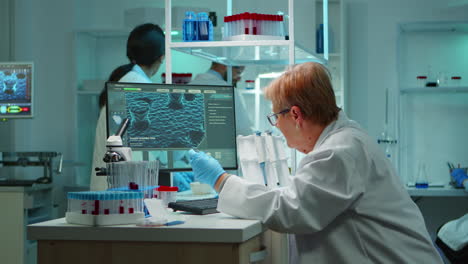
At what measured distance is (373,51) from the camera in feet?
17.5

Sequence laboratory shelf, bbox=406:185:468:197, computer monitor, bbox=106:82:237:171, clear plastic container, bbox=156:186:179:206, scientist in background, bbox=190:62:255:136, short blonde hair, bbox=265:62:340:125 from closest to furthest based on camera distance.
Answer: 1. short blonde hair, bbox=265:62:340:125
2. clear plastic container, bbox=156:186:179:206
3. computer monitor, bbox=106:82:237:171
4. scientist in background, bbox=190:62:255:136
5. laboratory shelf, bbox=406:185:468:197

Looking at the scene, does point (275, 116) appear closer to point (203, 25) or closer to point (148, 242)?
point (148, 242)

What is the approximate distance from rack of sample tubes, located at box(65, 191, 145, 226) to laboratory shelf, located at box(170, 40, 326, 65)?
1.03 metres

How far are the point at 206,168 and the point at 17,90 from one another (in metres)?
2.78

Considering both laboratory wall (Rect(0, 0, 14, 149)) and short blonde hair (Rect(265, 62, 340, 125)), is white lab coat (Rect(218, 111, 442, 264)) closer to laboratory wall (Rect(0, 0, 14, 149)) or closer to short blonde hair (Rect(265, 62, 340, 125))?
short blonde hair (Rect(265, 62, 340, 125))

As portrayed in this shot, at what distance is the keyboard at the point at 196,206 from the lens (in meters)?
1.91

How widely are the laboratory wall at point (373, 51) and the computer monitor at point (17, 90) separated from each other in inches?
102

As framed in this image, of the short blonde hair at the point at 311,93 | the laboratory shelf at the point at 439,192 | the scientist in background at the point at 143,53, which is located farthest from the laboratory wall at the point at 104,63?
the short blonde hair at the point at 311,93

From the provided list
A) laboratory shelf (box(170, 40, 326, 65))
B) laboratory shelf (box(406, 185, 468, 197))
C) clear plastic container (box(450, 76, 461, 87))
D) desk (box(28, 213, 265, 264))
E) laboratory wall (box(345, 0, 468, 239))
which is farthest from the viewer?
laboratory wall (box(345, 0, 468, 239))

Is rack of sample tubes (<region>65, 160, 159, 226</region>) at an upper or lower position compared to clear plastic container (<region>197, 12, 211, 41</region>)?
lower

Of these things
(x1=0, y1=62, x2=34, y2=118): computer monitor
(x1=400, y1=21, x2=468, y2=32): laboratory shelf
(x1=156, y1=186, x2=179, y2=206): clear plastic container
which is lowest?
(x1=156, y1=186, x2=179, y2=206): clear plastic container

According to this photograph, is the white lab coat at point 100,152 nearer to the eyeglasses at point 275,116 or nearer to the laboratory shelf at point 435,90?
the eyeglasses at point 275,116

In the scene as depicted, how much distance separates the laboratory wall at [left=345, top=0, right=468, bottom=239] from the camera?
5.29 meters

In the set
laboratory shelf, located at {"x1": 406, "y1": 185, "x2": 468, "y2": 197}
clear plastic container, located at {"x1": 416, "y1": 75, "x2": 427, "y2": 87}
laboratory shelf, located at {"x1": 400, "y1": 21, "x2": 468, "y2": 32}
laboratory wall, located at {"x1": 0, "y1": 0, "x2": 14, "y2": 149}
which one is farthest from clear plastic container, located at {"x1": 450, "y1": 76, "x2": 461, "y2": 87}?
laboratory wall, located at {"x1": 0, "y1": 0, "x2": 14, "y2": 149}
